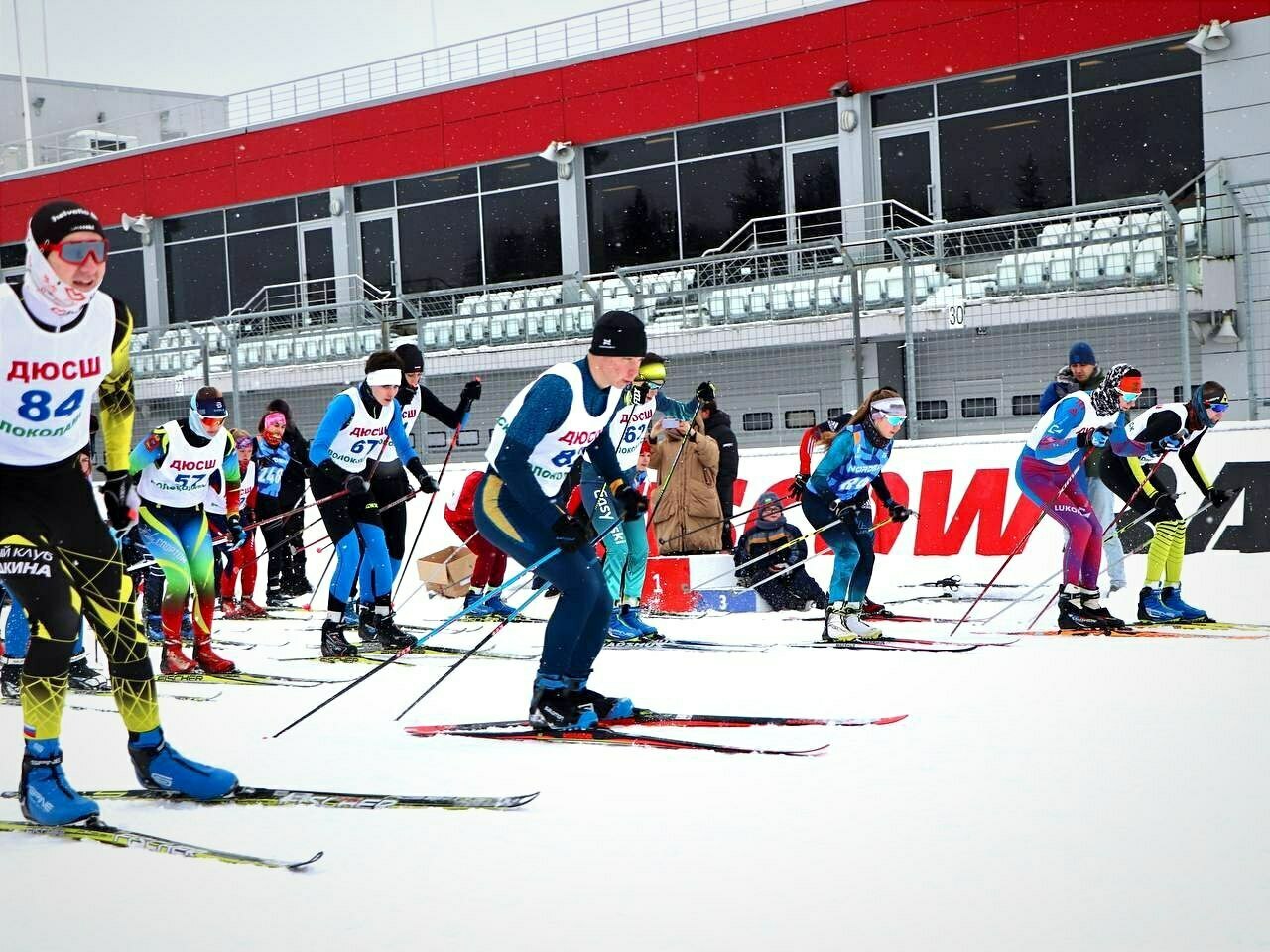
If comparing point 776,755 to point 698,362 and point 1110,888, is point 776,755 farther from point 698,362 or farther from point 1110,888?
point 698,362

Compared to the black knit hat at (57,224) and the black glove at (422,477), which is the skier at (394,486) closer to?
the black glove at (422,477)

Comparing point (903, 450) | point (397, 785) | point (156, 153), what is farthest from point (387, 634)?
point (156, 153)

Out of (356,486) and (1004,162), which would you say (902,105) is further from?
(356,486)

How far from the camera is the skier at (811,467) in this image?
9.13 m

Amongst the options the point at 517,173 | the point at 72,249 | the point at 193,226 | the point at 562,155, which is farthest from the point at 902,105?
the point at 72,249

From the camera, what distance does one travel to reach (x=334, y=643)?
336 inches

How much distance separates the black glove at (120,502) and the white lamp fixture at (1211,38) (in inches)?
639

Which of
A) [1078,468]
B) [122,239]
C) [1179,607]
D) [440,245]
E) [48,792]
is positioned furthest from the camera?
[122,239]

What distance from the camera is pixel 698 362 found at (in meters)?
15.0

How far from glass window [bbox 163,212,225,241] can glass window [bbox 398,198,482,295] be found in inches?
181

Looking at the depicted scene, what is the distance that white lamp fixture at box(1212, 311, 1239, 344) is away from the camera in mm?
13633

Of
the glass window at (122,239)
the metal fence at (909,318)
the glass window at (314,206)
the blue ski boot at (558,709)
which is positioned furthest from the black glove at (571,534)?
the glass window at (122,239)

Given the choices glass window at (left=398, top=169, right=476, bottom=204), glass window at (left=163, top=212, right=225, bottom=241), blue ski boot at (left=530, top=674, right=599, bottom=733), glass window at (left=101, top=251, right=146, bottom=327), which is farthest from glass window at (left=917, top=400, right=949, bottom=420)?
glass window at (left=101, top=251, right=146, bottom=327)

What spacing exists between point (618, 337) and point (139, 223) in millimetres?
25518
